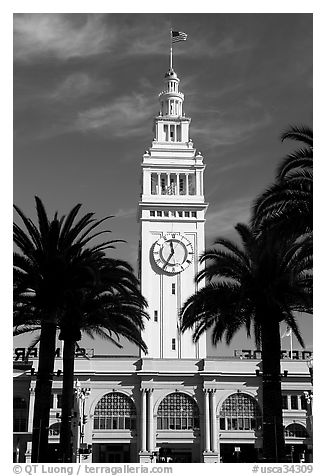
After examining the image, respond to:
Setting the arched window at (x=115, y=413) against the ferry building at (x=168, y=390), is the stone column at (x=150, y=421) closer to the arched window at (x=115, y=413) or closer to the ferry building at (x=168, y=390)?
the ferry building at (x=168, y=390)

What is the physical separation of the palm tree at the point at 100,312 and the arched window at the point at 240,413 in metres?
46.1

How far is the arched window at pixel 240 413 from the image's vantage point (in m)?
82.0

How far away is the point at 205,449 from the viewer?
81.4 metres

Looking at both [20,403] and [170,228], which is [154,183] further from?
[20,403]

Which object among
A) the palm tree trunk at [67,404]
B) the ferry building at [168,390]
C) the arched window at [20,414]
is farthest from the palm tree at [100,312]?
the arched window at [20,414]

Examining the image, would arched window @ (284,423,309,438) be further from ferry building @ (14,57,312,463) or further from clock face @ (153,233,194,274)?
clock face @ (153,233,194,274)

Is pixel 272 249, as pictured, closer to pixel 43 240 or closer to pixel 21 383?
pixel 43 240

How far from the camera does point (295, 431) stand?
271 feet

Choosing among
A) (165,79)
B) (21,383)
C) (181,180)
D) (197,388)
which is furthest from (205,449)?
(165,79)

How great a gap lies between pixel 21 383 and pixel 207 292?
175 feet

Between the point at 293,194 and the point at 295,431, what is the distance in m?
58.8

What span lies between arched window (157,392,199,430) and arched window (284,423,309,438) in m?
10.1

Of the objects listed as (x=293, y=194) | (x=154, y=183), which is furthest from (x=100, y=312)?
(x=154, y=183)
